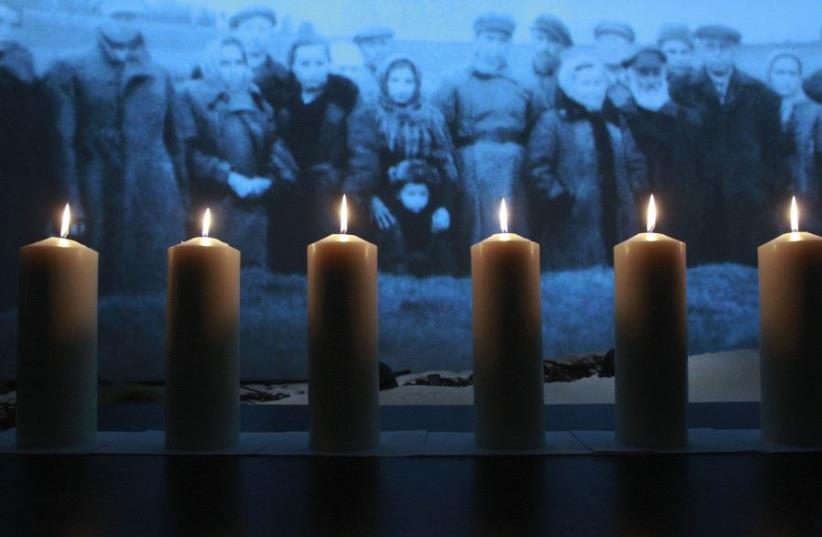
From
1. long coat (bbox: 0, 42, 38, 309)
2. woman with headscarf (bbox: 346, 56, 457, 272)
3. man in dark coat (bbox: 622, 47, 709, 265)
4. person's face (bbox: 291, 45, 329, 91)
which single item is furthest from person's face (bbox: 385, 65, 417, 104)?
long coat (bbox: 0, 42, 38, 309)

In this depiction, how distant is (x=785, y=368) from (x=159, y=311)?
2522 millimetres

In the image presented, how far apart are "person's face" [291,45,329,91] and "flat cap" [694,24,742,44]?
158cm

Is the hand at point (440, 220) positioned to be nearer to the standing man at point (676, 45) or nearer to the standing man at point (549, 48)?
the standing man at point (549, 48)

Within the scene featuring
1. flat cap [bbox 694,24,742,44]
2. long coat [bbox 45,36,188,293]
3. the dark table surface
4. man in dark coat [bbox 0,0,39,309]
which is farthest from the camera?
flat cap [bbox 694,24,742,44]

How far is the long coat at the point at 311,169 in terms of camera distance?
2811mm

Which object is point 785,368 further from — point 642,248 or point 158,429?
point 158,429

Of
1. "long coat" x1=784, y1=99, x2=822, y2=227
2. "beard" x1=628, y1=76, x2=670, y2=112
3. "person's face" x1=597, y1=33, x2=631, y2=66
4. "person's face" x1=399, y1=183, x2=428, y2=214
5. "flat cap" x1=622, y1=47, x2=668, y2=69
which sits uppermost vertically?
"person's face" x1=597, y1=33, x2=631, y2=66

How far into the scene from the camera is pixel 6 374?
104 inches

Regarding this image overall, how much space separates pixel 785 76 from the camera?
2955mm

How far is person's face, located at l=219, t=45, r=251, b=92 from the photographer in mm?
2908

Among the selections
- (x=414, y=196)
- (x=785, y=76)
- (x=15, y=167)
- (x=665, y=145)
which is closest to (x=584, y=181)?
(x=665, y=145)

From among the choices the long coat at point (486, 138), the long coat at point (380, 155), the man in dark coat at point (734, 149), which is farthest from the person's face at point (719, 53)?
the long coat at point (380, 155)

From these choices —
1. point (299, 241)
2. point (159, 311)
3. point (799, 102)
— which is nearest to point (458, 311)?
point (299, 241)

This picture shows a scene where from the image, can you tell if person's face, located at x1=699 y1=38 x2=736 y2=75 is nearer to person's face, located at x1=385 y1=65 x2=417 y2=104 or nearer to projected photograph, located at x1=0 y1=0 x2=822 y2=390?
projected photograph, located at x1=0 y1=0 x2=822 y2=390
